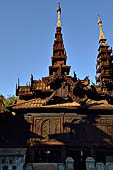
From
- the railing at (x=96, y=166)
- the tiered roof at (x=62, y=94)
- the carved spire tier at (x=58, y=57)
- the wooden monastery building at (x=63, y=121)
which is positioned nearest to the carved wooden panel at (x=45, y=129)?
the wooden monastery building at (x=63, y=121)

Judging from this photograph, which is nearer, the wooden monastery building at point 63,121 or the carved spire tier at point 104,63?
the wooden monastery building at point 63,121

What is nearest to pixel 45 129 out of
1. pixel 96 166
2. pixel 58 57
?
pixel 96 166

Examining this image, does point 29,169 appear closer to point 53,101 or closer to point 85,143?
point 85,143

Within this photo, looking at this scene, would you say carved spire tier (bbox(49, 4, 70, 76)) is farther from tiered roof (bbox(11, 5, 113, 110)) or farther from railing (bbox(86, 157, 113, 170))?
railing (bbox(86, 157, 113, 170))

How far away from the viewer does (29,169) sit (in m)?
12.0

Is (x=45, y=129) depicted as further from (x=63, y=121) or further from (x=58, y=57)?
(x=58, y=57)

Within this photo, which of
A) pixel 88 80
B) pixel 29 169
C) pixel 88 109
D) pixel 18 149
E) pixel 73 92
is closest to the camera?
pixel 29 169

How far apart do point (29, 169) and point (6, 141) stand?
3.05m

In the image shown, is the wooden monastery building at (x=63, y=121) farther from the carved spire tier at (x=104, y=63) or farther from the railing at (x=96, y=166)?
the carved spire tier at (x=104, y=63)

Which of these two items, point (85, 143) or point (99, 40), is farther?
point (99, 40)

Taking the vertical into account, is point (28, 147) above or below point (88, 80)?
below

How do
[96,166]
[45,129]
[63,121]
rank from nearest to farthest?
[96,166]
[45,129]
[63,121]

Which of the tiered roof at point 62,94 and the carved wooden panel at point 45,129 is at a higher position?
the tiered roof at point 62,94

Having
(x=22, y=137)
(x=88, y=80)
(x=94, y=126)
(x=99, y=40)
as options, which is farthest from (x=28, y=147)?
(x=99, y=40)
